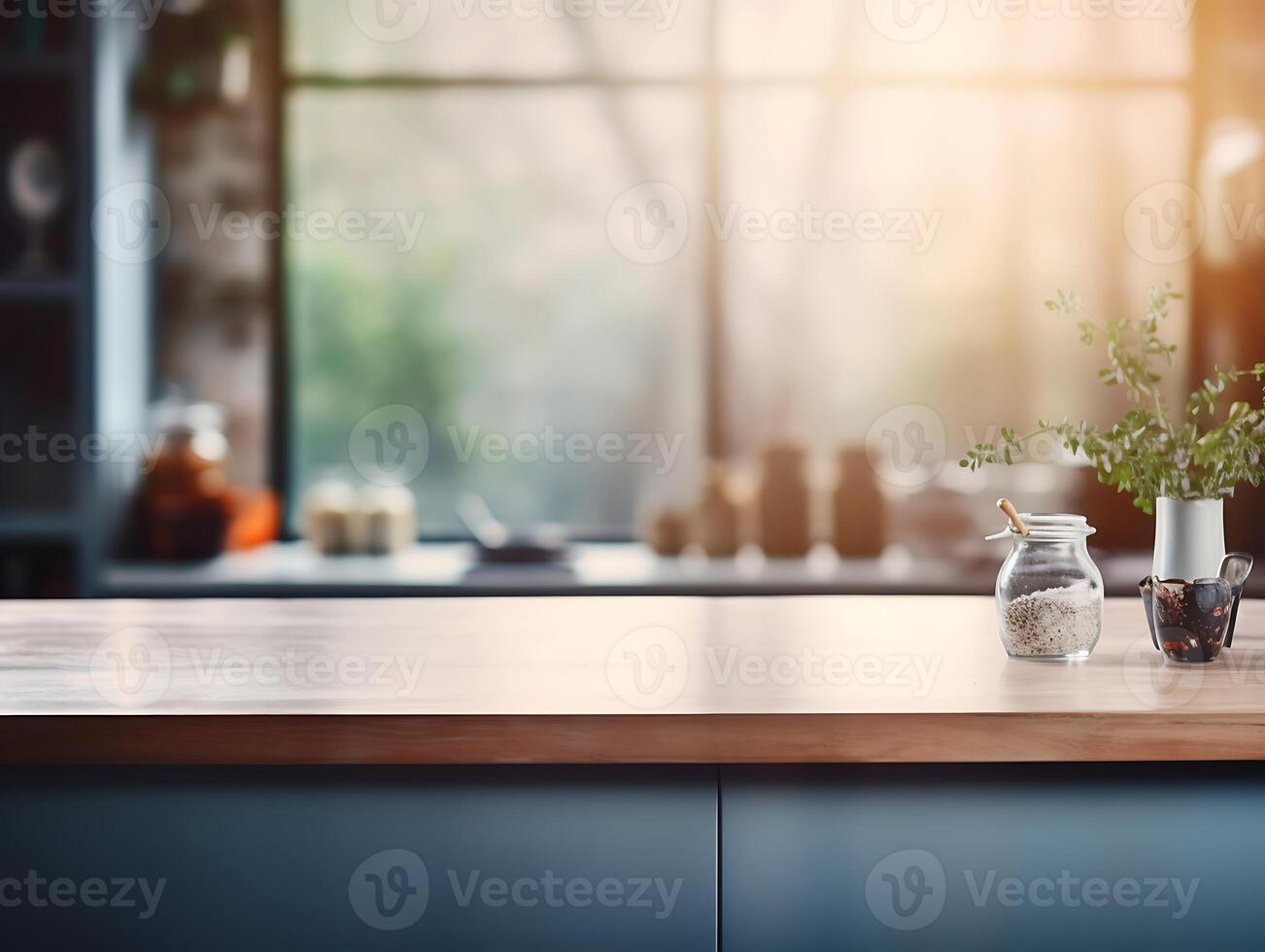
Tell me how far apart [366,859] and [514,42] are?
98.3 inches

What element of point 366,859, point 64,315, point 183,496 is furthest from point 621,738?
point 64,315

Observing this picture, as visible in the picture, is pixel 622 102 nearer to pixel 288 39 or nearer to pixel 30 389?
pixel 288 39

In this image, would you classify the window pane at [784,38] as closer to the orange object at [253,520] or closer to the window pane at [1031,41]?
the window pane at [1031,41]

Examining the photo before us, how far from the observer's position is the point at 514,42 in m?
2.91

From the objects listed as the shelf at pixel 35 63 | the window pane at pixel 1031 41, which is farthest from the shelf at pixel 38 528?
the window pane at pixel 1031 41

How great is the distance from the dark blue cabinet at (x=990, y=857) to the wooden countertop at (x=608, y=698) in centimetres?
6

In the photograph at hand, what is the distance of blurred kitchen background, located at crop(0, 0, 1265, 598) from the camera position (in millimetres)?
2844

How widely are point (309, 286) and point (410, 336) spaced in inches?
11.4

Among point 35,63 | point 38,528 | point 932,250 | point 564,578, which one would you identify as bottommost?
point 564,578

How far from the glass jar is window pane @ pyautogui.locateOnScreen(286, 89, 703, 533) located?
1843mm

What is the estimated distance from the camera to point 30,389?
8.63ft

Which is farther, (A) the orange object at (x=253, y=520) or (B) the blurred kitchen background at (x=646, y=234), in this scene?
(B) the blurred kitchen background at (x=646, y=234)

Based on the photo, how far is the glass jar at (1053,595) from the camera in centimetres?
107

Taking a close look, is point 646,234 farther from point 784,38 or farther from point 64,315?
point 64,315
